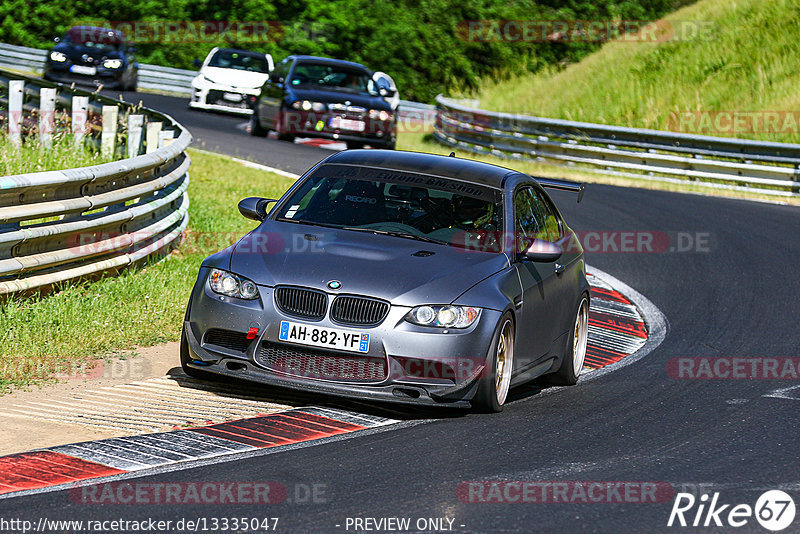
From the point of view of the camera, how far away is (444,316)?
285 inches

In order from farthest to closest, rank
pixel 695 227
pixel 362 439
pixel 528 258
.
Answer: pixel 695 227
pixel 528 258
pixel 362 439

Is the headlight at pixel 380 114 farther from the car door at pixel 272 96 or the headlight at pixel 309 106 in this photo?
the car door at pixel 272 96

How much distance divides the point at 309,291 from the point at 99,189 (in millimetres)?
3670

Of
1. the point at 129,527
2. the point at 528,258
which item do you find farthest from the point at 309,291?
the point at 129,527

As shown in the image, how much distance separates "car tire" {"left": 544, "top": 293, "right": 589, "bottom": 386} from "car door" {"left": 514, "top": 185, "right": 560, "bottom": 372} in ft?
0.95

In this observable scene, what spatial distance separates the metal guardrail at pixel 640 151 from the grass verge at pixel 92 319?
13333 mm

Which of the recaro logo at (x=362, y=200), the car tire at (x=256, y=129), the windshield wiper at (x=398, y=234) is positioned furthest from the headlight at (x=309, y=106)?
the windshield wiper at (x=398, y=234)

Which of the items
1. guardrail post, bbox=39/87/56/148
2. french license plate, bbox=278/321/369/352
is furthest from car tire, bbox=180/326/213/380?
guardrail post, bbox=39/87/56/148

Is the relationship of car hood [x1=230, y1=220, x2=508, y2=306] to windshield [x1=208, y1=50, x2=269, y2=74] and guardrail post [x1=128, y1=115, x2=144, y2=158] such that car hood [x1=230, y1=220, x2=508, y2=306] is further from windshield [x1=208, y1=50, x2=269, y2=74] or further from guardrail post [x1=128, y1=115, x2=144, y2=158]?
windshield [x1=208, y1=50, x2=269, y2=74]

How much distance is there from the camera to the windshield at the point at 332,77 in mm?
24531

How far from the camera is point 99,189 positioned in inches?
405

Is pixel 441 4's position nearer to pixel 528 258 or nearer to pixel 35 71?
pixel 35 71

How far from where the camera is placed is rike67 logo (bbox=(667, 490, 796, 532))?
18.2 ft

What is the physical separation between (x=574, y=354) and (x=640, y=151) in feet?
54.3
